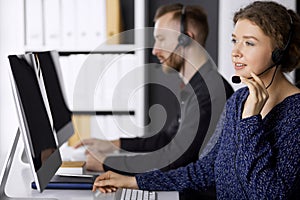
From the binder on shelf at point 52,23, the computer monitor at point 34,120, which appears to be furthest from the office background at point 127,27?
the computer monitor at point 34,120

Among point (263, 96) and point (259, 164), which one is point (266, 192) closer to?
point (259, 164)

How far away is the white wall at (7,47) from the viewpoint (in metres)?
3.10

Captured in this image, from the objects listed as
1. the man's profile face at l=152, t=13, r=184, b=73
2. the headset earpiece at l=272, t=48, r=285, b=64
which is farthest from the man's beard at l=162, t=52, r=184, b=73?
the headset earpiece at l=272, t=48, r=285, b=64

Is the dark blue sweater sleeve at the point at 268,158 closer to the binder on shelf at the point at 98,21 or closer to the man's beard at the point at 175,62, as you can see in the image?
the man's beard at the point at 175,62

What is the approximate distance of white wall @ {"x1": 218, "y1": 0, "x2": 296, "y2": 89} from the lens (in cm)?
304

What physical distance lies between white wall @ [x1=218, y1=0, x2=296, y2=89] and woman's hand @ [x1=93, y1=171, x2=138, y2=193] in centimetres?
142

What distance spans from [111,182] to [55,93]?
534mm

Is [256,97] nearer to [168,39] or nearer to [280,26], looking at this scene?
[280,26]

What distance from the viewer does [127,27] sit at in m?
3.31

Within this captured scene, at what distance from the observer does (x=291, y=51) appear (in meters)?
1.73

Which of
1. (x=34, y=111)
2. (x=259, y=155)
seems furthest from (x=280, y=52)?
(x=34, y=111)

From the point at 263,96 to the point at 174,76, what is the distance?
1.83 metres

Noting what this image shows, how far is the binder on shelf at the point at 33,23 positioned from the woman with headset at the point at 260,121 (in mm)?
1470

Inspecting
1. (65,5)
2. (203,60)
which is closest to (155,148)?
(203,60)
